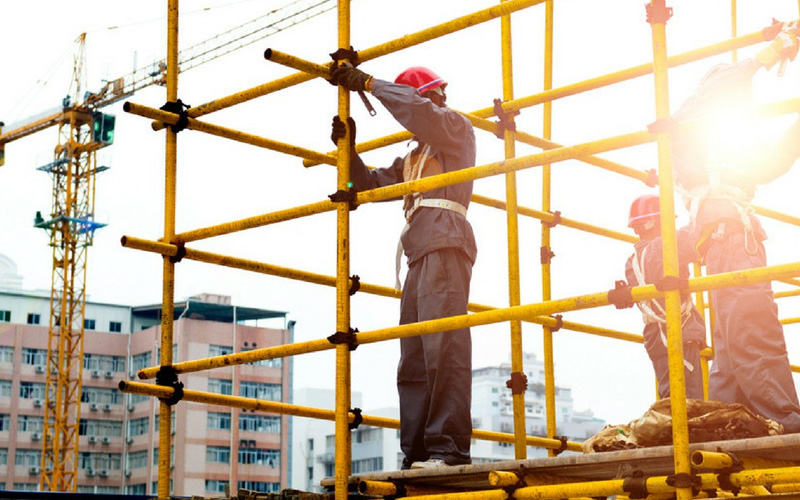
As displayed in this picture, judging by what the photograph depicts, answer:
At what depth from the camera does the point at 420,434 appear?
536 centimetres

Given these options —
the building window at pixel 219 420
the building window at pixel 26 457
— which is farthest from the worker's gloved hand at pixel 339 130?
the building window at pixel 26 457

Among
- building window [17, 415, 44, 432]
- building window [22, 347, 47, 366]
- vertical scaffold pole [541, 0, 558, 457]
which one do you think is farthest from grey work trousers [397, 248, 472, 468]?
building window [17, 415, 44, 432]

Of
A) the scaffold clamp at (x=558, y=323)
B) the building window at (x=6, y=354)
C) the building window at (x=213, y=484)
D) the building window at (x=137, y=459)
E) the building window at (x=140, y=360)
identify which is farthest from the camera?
the building window at (x=137, y=459)

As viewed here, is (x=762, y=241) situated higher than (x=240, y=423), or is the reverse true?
(x=240, y=423)

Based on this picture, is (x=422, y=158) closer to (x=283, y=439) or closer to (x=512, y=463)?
(x=512, y=463)

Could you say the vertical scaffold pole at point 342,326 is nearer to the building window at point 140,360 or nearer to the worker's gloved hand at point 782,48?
the worker's gloved hand at point 782,48

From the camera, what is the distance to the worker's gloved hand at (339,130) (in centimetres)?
510

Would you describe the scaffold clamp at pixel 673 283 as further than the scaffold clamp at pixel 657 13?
No

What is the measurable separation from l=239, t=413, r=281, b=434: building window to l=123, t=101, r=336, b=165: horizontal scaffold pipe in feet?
237

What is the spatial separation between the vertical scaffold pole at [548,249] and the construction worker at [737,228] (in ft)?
4.68

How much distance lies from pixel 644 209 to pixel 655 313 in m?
0.68

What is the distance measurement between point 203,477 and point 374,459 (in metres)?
13.3

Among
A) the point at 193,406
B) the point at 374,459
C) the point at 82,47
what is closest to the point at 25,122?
the point at 82,47

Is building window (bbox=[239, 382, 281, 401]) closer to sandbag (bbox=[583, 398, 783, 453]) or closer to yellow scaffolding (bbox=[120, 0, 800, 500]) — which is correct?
yellow scaffolding (bbox=[120, 0, 800, 500])
